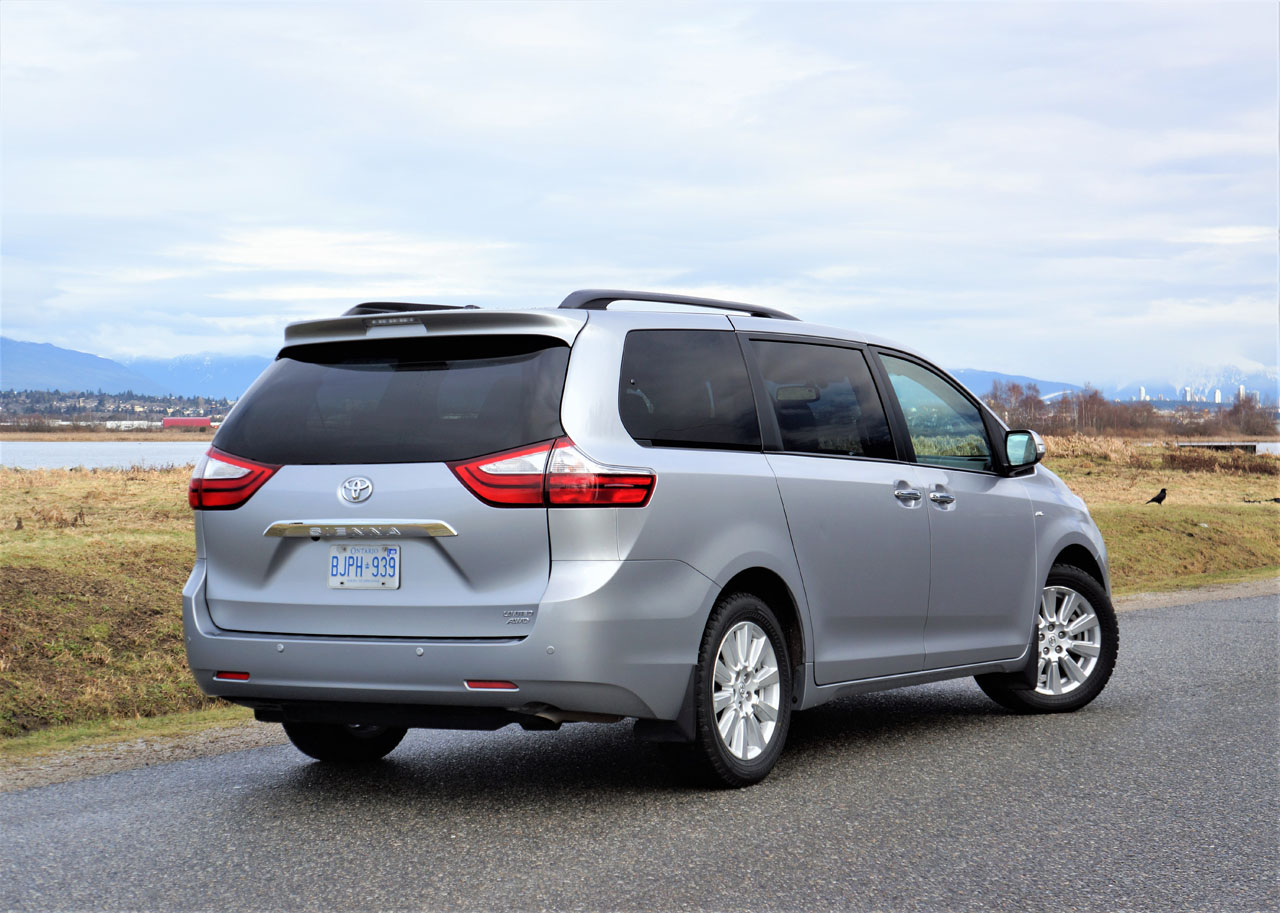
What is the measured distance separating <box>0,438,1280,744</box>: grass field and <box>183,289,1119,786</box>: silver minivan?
3273 millimetres

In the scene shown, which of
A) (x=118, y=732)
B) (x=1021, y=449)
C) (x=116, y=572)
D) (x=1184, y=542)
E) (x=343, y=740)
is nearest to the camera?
(x=343, y=740)

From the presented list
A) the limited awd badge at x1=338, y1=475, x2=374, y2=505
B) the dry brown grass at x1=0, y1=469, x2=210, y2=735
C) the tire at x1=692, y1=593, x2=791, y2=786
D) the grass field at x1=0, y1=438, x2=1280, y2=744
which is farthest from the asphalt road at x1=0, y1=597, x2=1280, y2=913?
the dry brown grass at x1=0, y1=469, x2=210, y2=735

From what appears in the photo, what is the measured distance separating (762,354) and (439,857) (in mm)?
2767

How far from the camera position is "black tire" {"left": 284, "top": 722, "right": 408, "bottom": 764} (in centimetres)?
647

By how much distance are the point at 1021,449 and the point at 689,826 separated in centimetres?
344

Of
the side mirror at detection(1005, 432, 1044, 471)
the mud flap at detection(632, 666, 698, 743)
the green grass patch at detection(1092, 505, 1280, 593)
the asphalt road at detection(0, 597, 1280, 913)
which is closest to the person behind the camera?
the asphalt road at detection(0, 597, 1280, 913)

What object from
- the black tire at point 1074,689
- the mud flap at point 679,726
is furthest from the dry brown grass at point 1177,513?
the mud flap at point 679,726

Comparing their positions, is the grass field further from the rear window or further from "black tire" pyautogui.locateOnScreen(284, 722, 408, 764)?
the rear window

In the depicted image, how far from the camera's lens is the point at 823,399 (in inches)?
262

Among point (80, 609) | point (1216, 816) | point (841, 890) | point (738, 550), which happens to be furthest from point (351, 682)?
point (80, 609)

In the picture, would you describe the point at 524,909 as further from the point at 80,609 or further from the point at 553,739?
the point at 80,609

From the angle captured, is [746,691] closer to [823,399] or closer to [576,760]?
[576,760]

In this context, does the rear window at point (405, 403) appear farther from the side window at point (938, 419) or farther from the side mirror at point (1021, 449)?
the side mirror at point (1021, 449)

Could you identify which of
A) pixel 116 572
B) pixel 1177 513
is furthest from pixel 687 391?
pixel 1177 513
